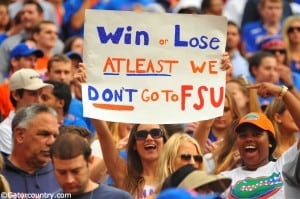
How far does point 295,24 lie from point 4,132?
20.7 ft

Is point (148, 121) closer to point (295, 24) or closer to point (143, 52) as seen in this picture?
point (143, 52)

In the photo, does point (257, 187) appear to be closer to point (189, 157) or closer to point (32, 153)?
point (189, 157)

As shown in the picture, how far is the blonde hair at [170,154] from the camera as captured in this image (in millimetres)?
11180

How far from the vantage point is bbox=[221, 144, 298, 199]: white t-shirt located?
37.3ft

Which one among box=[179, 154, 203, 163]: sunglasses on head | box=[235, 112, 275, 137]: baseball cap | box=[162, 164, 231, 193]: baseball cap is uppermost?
box=[162, 164, 231, 193]: baseball cap

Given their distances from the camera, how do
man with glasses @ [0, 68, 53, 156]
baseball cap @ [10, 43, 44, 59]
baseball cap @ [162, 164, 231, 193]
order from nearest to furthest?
baseball cap @ [162, 164, 231, 193] < man with glasses @ [0, 68, 53, 156] < baseball cap @ [10, 43, 44, 59]

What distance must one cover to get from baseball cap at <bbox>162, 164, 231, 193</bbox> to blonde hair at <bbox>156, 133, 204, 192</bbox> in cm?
159

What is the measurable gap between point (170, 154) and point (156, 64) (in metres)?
0.98

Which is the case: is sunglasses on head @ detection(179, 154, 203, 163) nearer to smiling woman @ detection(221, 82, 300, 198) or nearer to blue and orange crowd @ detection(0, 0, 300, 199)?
blue and orange crowd @ detection(0, 0, 300, 199)

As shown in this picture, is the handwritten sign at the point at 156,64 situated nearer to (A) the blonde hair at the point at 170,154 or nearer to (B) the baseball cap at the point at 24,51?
(A) the blonde hair at the point at 170,154

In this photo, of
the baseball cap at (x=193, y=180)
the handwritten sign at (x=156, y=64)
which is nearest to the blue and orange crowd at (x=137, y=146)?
the baseball cap at (x=193, y=180)

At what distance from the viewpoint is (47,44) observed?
1764 centimetres

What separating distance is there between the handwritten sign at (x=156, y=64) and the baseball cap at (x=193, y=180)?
7.48 ft

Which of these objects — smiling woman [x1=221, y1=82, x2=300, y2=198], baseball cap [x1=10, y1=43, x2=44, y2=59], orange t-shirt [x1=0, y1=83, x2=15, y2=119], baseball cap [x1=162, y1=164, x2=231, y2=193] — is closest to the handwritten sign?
smiling woman [x1=221, y1=82, x2=300, y2=198]
